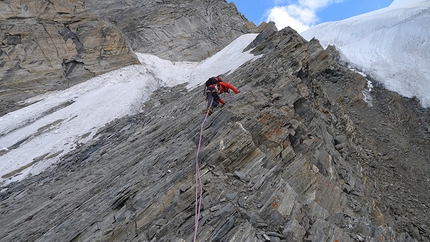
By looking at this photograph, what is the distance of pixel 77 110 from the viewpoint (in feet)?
64.6

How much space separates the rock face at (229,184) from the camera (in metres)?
6.79

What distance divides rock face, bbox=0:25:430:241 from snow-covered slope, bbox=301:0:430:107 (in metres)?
17.2

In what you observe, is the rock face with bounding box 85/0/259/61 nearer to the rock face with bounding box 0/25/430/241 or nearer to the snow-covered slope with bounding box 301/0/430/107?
the snow-covered slope with bounding box 301/0/430/107

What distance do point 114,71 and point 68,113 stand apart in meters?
8.47

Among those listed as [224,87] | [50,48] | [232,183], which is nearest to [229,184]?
[232,183]

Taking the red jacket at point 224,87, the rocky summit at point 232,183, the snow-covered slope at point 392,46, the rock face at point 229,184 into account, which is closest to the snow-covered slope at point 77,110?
the rocky summit at point 232,183

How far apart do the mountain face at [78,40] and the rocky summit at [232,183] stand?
39.6 feet

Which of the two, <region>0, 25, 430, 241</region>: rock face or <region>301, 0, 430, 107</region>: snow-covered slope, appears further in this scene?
<region>301, 0, 430, 107</region>: snow-covered slope

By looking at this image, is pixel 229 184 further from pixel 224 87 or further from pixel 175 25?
pixel 175 25

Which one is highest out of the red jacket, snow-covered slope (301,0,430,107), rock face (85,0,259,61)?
rock face (85,0,259,61)

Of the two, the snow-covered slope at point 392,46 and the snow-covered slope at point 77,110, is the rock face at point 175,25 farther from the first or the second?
the snow-covered slope at point 392,46

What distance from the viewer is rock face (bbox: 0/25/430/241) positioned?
6.79 metres

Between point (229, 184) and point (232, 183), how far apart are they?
90 millimetres

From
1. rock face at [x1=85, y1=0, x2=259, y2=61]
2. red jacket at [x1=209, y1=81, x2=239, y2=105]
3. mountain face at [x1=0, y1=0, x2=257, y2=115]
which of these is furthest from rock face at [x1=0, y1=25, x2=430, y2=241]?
rock face at [x1=85, y1=0, x2=259, y2=61]
